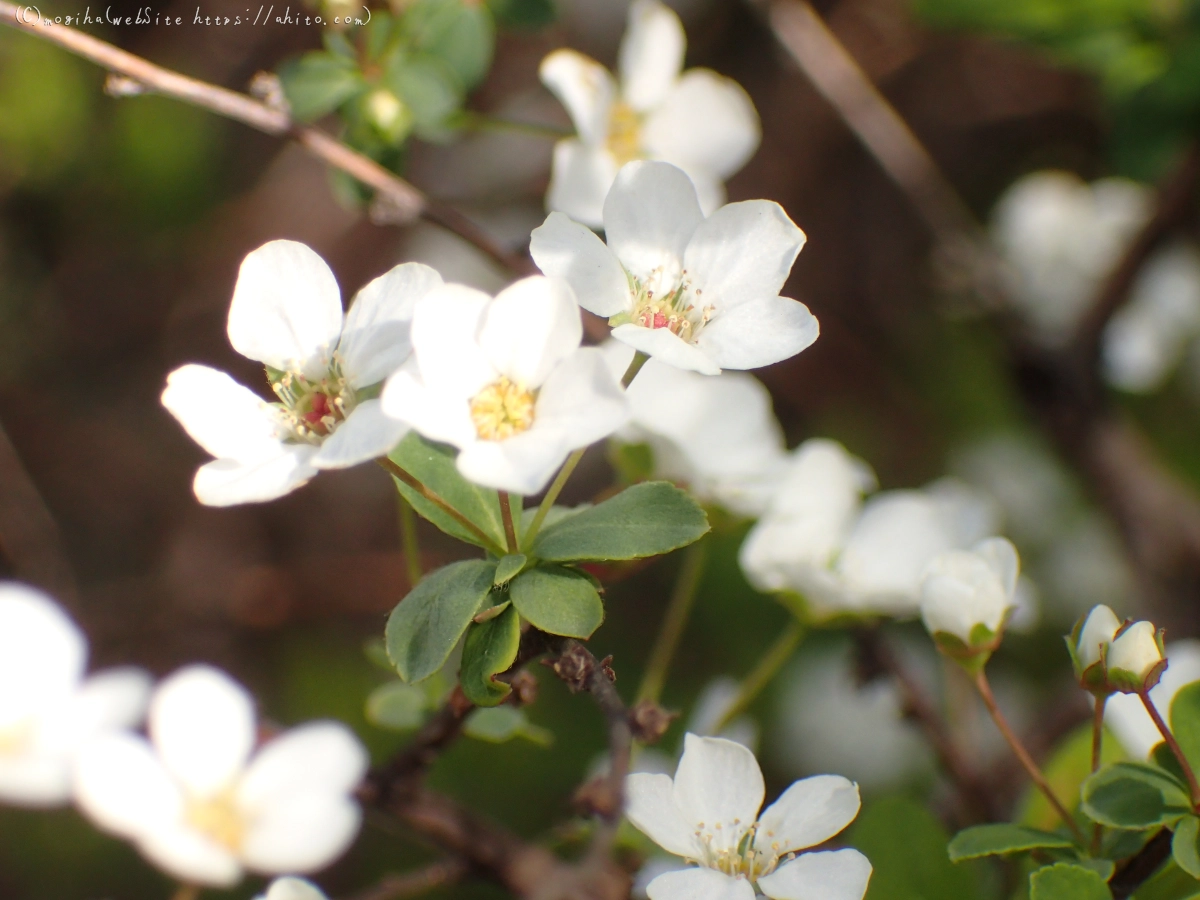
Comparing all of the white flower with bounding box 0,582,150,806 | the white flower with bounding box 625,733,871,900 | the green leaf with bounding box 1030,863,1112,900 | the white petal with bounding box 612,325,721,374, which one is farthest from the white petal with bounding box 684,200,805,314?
the white flower with bounding box 0,582,150,806

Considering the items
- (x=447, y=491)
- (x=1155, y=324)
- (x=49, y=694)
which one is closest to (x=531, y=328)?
(x=447, y=491)

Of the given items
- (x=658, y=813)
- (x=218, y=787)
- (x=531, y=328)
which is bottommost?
(x=658, y=813)

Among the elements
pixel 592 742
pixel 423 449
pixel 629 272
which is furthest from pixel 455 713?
pixel 592 742

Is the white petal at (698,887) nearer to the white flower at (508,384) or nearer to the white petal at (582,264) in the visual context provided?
the white flower at (508,384)

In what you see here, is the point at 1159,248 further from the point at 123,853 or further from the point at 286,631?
the point at 123,853

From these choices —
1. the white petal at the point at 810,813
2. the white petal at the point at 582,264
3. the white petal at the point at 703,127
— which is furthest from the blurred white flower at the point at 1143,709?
the white petal at the point at 703,127

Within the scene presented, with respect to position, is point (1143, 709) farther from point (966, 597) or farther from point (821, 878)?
point (821, 878)
